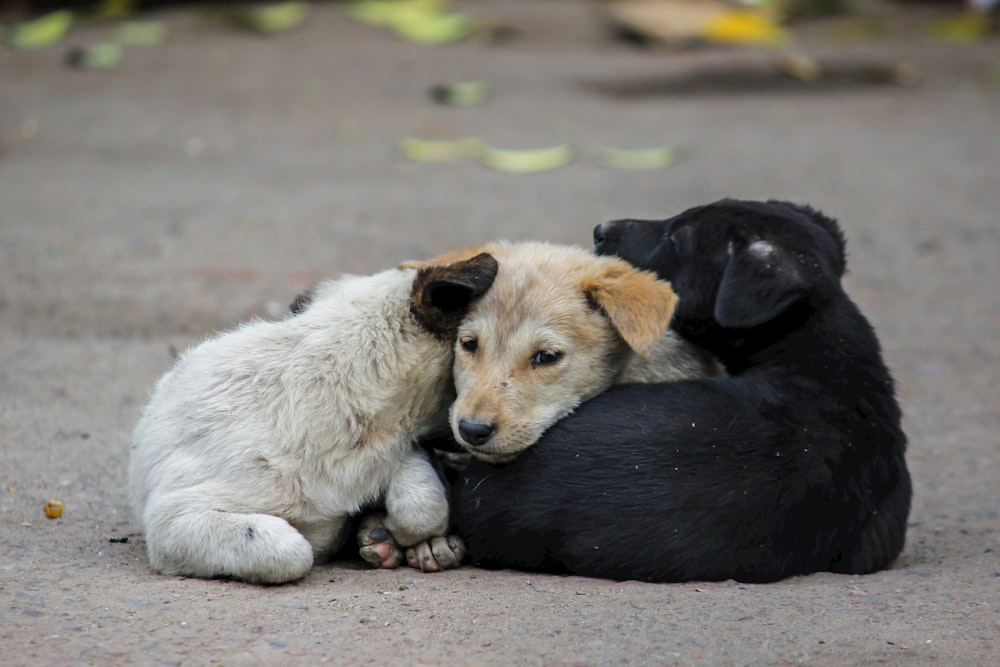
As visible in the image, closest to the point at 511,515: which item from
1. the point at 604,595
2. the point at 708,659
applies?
the point at 604,595

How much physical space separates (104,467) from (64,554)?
1.09 metres

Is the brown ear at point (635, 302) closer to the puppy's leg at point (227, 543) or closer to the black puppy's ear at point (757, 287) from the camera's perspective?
the black puppy's ear at point (757, 287)

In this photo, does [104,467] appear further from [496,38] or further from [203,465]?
[496,38]

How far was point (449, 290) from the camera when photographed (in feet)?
15.1

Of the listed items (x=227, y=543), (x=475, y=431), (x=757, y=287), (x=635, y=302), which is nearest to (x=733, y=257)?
(x=757, y=287)

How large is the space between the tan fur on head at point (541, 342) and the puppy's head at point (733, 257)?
15.5 inches

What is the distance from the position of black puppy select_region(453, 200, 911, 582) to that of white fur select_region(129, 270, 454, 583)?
29 centimetres

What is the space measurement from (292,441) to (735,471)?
1542 millimetres

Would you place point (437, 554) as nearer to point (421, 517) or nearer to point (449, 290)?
point (421, 517)

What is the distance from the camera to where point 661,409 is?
178 inches

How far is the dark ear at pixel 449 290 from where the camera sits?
452 centimetres

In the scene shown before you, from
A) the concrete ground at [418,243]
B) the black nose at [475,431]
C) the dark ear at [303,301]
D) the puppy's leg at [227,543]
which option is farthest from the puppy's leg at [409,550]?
the dark ear at [303,301]

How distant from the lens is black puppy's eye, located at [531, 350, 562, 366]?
182 inches

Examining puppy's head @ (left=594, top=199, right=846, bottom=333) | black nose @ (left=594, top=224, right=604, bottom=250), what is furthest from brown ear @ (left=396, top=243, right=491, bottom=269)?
puppy's head @ (left=594, top=199, right=846, bottom=333)
